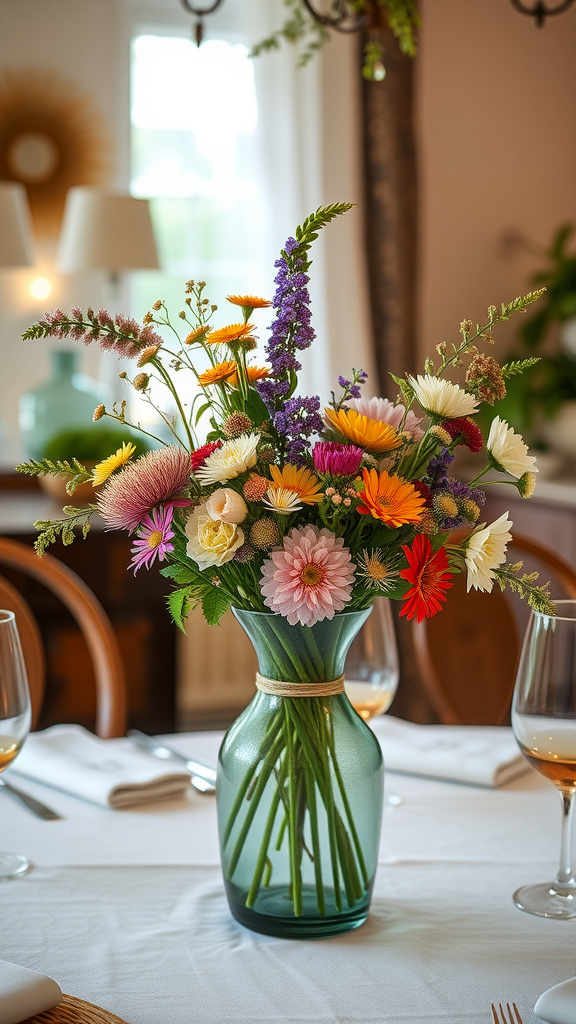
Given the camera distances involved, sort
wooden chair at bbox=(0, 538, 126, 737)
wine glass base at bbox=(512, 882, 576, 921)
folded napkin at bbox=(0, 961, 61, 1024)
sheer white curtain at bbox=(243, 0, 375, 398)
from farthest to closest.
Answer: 1. sheer white curtain at bbox=(243, 0, 375, 398)
2. wooden chair at bbox=(0, 538, 126, 737)
3. wine glass base at bbox=(512, 882, 576, 921)
4. folded napkin at bbox=(0, 961, 61, 1024)

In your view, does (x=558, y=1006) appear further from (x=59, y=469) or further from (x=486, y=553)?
(x=59, y=469)

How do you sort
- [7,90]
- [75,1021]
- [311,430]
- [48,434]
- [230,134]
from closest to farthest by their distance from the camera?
1. [75,1021]
2. [311,430]
3. [48,434]
4. [7,90]
5. [230,134]

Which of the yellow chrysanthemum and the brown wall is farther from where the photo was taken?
the brown wall

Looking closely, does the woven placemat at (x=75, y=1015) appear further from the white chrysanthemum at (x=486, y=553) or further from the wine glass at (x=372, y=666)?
the wine glass at (x=372, y=666)

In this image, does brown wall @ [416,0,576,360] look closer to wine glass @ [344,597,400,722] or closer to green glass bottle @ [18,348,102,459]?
green glass bottle @ [18,348,102,459]

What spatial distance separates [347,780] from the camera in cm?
77

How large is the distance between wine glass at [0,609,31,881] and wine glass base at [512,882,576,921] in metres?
0.41

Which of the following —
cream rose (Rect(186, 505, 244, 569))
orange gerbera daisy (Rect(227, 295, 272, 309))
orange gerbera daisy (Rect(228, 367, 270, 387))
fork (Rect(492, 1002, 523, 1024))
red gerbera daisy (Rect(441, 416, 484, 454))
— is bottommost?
fork (Rect(492, 1002, 523, 1024))

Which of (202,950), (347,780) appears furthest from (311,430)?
(202,950)

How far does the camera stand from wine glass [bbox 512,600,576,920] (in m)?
0.83

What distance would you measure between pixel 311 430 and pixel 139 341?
0.14m

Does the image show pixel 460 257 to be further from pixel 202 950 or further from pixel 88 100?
pixel 202 950

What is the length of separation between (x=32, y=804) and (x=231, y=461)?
1.64ft

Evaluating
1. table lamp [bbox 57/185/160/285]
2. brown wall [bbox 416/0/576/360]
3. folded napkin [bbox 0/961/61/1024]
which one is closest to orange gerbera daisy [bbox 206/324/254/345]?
folded napkin [bbox 0/961/61/1024]
